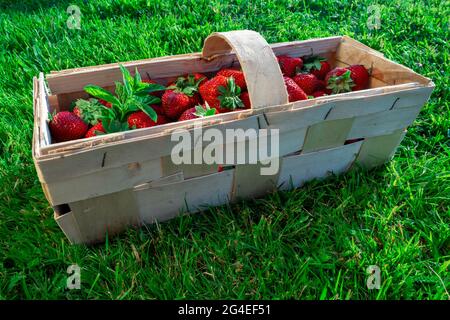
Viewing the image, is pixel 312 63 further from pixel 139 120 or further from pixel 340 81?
pixel 139 120

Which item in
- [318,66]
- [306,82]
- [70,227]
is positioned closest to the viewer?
[70,227]

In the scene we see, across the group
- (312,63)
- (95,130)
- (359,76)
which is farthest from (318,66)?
(95,130)

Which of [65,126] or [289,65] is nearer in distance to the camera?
[65,126]

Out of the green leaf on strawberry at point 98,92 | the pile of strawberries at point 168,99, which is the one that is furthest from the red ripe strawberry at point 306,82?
the green leaf on strawberry at point 98,92

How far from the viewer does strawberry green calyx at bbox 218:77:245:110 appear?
41.1 inches

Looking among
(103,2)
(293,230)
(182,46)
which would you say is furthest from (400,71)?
(103,2)

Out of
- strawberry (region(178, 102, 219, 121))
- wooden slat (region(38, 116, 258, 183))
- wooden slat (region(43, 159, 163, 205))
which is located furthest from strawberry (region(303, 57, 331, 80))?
wooden slat (region(43, 159, 163, 205))

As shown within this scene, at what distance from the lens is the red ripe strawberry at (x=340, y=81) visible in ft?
4.06

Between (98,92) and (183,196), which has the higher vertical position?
(98,92)

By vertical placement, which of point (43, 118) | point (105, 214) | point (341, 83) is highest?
point (43, 118)

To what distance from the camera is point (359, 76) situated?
1268mm

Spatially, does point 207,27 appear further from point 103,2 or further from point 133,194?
point 133,194

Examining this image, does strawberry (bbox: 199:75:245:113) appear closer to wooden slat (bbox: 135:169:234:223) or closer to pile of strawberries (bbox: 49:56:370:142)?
pile of strawberries (bbox: 49:56:370:142)

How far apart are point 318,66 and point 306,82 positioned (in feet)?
0.46
